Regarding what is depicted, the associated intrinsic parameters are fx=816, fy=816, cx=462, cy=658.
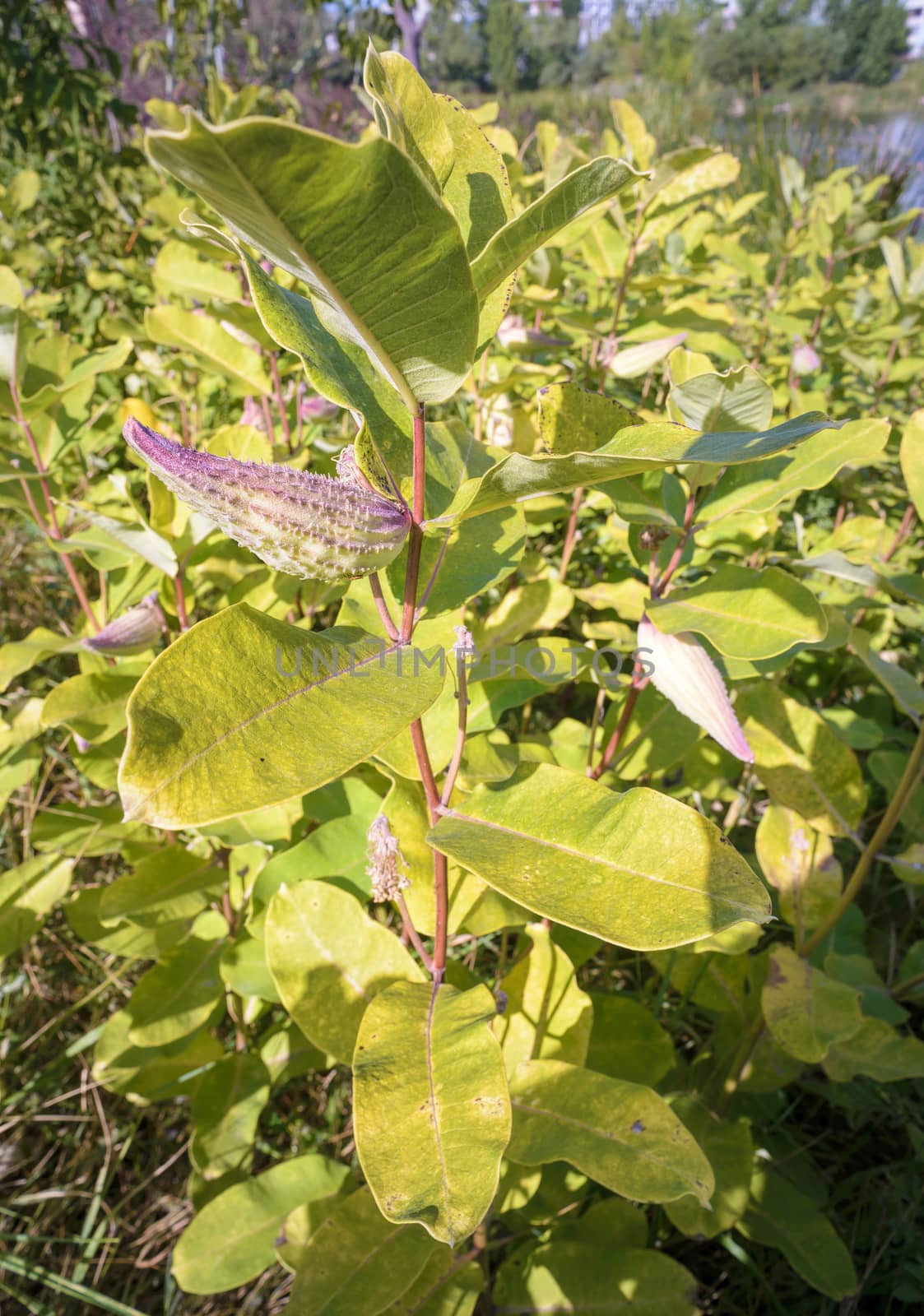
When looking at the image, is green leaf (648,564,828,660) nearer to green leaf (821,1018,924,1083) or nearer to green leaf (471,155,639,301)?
green leaf (471,155,639,301)

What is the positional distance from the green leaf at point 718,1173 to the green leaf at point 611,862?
2.38 feet

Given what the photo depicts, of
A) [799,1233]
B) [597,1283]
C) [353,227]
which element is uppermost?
[353,227]

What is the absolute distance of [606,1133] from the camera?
91 centimetres

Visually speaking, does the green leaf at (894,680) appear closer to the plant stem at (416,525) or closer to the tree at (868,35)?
the plant stem at (416,525)

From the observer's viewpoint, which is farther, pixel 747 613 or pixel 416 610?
pixel 747 613

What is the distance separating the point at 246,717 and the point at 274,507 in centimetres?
15

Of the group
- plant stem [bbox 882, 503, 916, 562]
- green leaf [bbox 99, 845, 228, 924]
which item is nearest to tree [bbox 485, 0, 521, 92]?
plant stem [bbox 882, 503, 916, 562]

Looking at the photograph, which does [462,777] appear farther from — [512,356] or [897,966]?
[512,356]

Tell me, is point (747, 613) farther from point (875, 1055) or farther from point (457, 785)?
point (875, 1055)

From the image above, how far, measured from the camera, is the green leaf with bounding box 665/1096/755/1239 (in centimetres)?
119

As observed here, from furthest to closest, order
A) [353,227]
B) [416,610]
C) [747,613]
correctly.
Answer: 1. [747,613]
2. [416,610]
3. [353,227]

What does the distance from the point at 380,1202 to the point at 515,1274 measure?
27.3 inches

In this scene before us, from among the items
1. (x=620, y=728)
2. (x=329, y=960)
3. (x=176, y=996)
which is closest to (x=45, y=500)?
(x=176, y=996)

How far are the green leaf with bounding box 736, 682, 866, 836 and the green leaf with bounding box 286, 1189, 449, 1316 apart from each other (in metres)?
0.82
